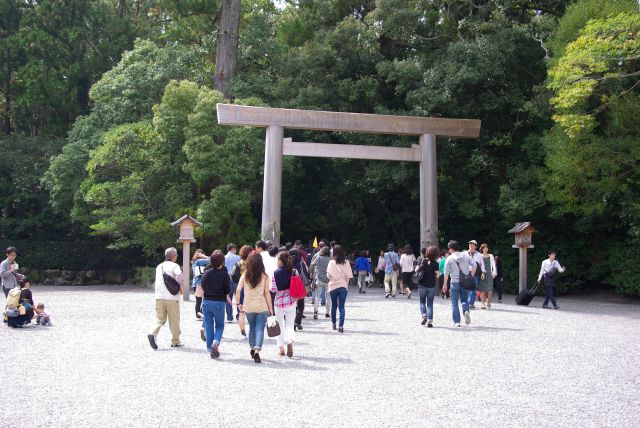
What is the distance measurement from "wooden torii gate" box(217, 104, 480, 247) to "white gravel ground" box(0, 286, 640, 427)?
30.1ft

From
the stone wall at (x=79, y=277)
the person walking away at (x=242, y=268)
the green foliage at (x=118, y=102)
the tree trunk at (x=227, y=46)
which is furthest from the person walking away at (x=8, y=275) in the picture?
the stone wall at (x=79, y=277)

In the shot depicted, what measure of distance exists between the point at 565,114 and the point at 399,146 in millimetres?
7221

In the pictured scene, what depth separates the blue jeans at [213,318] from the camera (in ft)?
29.1

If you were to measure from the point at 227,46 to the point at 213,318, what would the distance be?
1983 cm

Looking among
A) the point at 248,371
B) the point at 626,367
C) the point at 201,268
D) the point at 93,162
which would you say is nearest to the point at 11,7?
the point at 93,162

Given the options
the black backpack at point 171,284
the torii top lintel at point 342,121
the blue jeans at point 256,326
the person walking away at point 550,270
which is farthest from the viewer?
the torii top lintel at point 342,121

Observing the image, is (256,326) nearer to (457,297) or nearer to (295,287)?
(295,287)

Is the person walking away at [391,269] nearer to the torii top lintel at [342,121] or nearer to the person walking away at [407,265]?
the person walking away at [407,265]

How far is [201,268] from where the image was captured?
41.0ft

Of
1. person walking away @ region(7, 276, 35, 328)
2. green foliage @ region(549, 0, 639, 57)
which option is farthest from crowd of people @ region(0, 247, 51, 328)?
green foliage @ region(549, 0, 639, 57)

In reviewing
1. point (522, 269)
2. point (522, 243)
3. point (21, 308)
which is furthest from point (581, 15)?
point (21, 308)

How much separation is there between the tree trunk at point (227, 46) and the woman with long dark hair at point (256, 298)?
63.1 feet

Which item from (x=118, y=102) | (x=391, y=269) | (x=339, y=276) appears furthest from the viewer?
(x=118, y=102)

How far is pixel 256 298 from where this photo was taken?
862 centimetres
